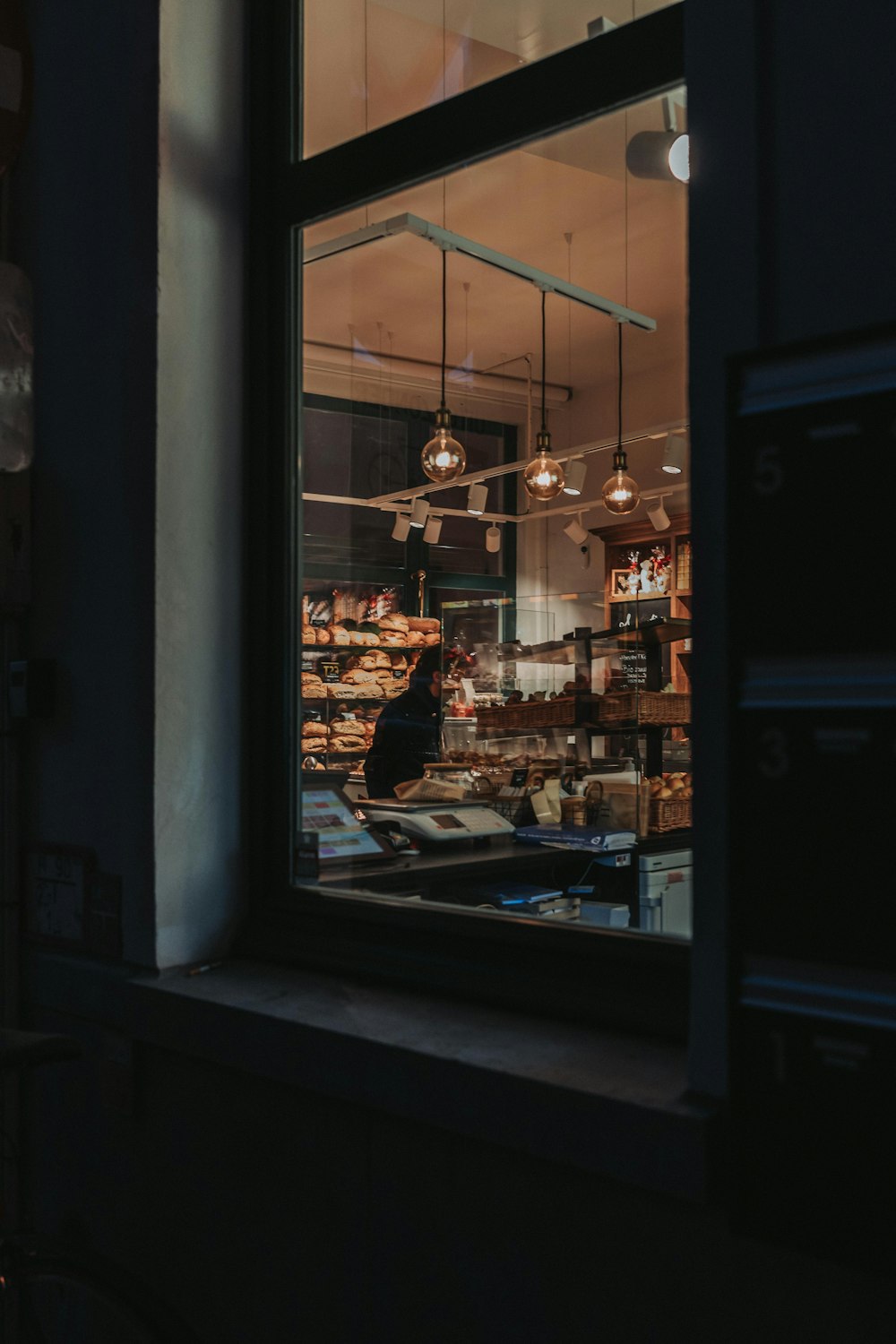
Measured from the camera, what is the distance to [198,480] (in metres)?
1.98

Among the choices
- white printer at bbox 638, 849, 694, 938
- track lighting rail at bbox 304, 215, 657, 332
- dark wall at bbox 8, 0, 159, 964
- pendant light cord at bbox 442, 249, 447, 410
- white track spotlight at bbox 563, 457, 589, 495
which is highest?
pendant light cord at bbox 442, 249, 447, 410

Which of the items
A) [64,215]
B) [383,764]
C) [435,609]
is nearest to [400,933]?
[383,764]

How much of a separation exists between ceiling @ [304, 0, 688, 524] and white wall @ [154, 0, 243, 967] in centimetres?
18

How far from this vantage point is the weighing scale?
2.40 meters

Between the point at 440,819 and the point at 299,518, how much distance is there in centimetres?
86

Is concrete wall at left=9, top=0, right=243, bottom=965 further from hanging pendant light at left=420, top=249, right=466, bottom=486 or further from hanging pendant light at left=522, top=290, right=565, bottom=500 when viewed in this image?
hanging pendant light at left=522, top=290, right=565, bottom=500

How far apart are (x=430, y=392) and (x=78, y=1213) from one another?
5.98 metres

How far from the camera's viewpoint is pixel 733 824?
3.12 feet

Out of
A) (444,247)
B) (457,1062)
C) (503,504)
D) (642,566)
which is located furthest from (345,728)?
(503,504)

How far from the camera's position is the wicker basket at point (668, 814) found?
97.3 inches

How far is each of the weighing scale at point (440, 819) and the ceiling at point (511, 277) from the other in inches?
36.5

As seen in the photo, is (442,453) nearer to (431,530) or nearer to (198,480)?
(431,530)

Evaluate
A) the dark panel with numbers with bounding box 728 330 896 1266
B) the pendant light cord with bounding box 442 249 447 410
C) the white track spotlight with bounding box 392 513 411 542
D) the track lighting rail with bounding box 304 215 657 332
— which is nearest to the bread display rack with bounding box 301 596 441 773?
the track lighting rail with bounding box 304 215 657 332

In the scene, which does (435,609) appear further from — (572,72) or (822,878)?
(822,878)
